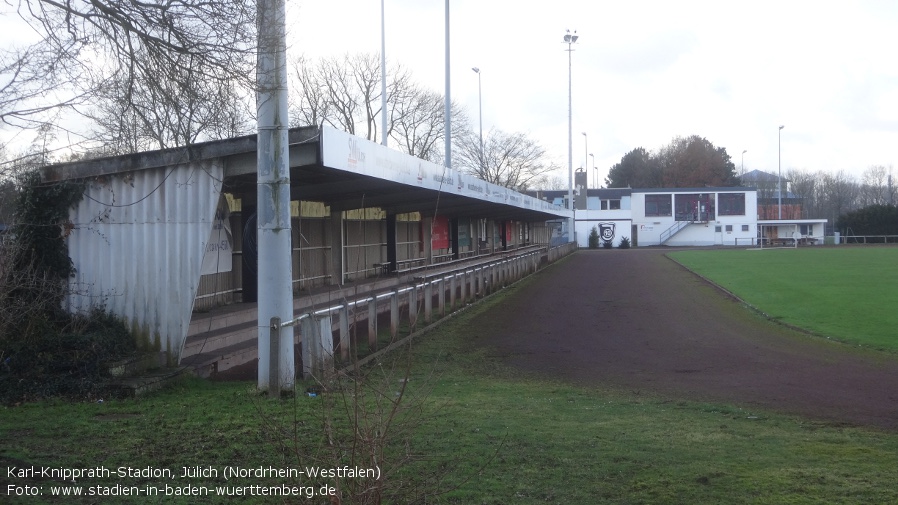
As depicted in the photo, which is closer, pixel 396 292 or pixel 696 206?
pixel 396 292

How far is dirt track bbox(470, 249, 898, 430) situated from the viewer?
930 cm

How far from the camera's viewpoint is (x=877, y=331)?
15.6 m

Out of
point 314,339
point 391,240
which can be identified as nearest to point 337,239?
point 391,240

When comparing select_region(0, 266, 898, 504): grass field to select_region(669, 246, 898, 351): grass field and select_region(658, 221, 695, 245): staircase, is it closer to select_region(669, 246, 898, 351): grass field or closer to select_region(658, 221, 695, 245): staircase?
select_region(669, 246, 898, 351): grass field

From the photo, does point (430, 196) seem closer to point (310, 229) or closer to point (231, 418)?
point (310, 229)

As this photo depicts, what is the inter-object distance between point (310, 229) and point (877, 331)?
38.5 feet

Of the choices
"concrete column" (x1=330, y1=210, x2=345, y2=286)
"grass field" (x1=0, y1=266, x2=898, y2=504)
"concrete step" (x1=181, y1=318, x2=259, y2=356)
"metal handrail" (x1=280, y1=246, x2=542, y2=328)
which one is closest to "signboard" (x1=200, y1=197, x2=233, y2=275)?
"concrete step" (x1=181, y1=318, x2=259, y2=356)

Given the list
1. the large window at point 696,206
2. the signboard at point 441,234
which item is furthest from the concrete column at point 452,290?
the large window at point 696,206

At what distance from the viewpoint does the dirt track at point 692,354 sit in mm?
9297

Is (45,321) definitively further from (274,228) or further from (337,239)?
(337,239)

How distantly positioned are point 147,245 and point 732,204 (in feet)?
255

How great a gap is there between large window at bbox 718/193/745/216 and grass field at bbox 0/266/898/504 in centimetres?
7651

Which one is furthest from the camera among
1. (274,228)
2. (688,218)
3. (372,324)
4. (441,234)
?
(688,218)

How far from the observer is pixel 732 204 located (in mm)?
80875
